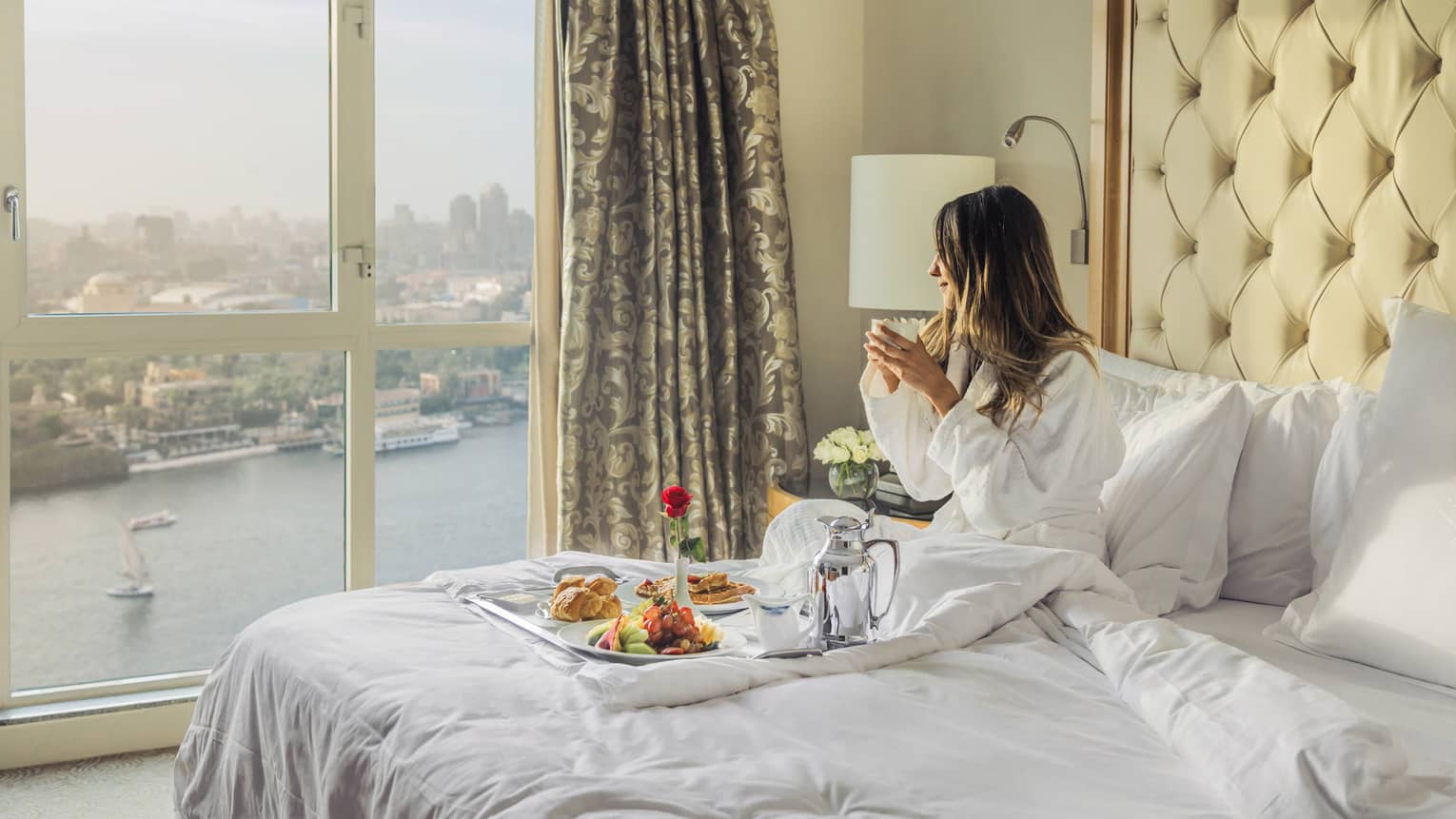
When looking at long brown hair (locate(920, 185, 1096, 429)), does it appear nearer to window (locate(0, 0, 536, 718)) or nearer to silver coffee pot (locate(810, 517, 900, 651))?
silver coffee pot (locate(810, 517, 900, 651))

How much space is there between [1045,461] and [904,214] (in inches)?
47.7

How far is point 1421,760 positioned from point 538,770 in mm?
1055

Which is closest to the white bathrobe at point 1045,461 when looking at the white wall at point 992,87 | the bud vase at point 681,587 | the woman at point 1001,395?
the woman at point 1001,395

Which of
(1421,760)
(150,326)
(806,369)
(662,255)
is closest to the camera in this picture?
(1421,760)

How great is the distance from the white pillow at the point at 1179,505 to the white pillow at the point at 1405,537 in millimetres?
227

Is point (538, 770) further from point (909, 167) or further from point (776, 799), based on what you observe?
point (909, 167)

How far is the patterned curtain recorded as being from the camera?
3.61 metres

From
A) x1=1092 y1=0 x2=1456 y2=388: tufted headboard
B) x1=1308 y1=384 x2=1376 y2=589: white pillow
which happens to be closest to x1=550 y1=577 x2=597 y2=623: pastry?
x1=1308 y1=384 x2=1376 y2=589: white pillow

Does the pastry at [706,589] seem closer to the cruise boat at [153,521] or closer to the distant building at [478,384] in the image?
the distant building at [478,384]

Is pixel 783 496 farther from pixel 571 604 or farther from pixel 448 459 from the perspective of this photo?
pixel 571 604

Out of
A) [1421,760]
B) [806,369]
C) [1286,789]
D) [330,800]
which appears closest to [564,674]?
[330,800]

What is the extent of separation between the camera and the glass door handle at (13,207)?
3.14 meters

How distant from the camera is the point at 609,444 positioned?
370cm

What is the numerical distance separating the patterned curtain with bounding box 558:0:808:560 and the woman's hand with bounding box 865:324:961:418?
130 cm
